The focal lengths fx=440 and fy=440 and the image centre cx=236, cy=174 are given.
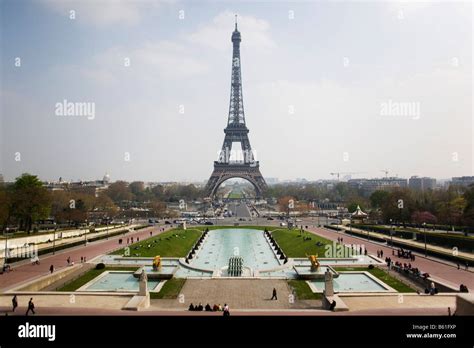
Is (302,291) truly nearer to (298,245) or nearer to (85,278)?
(85,278)

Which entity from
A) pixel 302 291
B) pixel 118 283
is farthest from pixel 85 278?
pixel 302 291

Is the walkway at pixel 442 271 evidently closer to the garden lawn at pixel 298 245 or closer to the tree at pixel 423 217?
the garden lawn at pixel 298 245

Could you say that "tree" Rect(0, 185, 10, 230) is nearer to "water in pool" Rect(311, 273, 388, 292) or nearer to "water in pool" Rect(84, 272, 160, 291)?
"water in pool" Rect(84, 272, 160, 291)

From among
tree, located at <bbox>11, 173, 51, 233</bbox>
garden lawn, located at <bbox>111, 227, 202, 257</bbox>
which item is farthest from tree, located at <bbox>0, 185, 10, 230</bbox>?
garden lawn, located at <bbox>111, 227, 202, 257</bbox>
